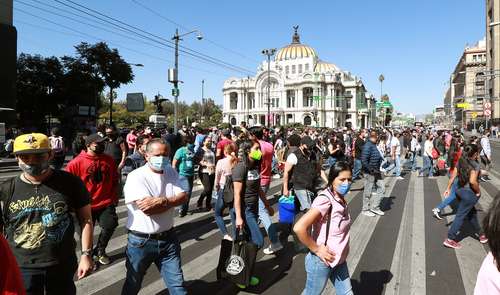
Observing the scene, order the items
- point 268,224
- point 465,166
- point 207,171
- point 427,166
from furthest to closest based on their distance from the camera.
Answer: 1. point 427,166
2. point 207,171
3. point 465,166
4. point 268,224

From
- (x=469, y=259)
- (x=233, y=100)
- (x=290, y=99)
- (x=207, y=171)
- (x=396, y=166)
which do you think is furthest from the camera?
(x=233, y=100)

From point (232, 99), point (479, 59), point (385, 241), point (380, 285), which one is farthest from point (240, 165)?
point (232, 99)

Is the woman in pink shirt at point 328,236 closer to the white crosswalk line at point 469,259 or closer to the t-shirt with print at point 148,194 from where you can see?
the t-shirt with print at point 148,194

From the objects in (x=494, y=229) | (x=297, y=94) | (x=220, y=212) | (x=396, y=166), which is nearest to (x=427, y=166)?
(x=396, y=166)

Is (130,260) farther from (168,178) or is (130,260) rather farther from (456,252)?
(456,252)

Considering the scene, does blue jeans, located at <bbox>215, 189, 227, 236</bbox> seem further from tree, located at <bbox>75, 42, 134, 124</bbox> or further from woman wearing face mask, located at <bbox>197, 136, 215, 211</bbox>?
tree, located at <bbox>75, 42, 134, 124</bbox>

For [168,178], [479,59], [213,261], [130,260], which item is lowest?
[213,261]

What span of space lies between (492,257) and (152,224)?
2.35m

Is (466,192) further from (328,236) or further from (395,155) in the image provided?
(395,155)

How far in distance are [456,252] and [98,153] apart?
5145 millimetres

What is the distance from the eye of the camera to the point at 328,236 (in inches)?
117

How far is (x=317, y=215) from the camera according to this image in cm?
283

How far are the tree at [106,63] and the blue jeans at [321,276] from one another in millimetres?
35987

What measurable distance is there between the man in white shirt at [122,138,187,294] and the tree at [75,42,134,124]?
35261 mm
